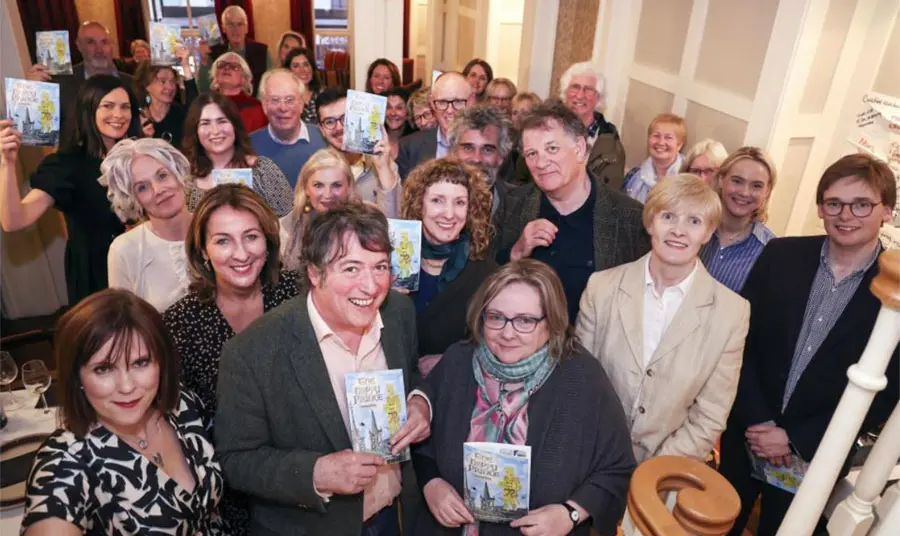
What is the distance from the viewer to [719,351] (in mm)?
2164

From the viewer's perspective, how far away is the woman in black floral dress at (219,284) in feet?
7.08

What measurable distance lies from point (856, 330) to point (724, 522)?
5.55 feet

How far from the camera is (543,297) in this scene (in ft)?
6.47

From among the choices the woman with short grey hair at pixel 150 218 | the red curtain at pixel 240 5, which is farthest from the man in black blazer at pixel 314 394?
the red curtain at pixel 240 5

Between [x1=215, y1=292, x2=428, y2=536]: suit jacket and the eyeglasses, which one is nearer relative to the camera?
[x1=215, y1=292, x2=428, y2=536]: suit jacket

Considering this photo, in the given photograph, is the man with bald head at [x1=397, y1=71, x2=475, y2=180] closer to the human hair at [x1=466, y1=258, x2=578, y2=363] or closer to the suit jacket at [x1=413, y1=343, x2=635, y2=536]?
the human hair at [x1=466, y1=258, x2=578, y2=363]

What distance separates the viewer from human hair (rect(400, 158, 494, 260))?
105 inches

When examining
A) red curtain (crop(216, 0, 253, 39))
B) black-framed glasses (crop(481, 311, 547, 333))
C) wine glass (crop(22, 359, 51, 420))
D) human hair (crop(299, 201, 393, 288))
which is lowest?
wine glass (crop(22, 359, 51, 420))

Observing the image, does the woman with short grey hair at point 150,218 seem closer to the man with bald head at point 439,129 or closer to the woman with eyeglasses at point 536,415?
the woman with eyeglasses at point 536,415

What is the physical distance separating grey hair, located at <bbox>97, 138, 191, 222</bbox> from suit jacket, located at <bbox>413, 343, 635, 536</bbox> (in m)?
1.73

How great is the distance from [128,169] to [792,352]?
300cm

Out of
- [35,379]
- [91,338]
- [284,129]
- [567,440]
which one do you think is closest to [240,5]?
[284,129]

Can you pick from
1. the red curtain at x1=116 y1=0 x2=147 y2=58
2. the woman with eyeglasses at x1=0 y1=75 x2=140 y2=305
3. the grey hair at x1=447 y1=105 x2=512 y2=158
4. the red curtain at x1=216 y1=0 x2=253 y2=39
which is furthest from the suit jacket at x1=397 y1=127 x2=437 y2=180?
the red curtain at x1=116 y1=0 x2=147 y2=58

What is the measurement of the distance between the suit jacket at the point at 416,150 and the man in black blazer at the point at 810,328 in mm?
2198
